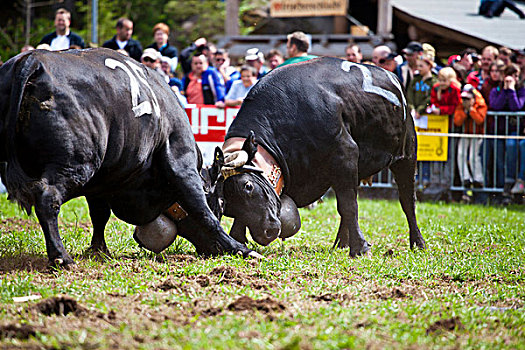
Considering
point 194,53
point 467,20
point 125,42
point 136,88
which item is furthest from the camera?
point 467,20

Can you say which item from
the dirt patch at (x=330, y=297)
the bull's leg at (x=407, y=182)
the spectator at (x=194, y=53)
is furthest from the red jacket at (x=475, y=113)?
the dirt patch at (x=330, y=297)

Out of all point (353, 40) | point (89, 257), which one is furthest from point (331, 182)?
point (353, 40)

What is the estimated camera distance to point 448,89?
1165 cm

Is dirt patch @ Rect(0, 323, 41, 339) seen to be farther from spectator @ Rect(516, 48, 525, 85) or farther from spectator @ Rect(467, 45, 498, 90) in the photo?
spectator @ Rect(516, 48, 525, 85)

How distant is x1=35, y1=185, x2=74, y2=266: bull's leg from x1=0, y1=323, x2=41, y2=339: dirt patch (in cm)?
125

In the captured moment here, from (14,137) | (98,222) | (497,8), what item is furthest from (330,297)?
(497,8)

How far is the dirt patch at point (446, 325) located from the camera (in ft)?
12.3

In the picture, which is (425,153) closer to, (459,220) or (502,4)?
(459,220)

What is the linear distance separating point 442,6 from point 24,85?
16466 millimetres

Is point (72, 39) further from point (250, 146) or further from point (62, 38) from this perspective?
point (250, 146)

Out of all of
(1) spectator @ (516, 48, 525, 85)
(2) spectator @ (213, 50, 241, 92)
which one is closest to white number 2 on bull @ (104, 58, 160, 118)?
(2) spectator @ (213, 50, 241, 92)

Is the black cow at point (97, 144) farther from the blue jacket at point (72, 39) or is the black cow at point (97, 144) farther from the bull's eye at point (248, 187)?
the blue jacket at point (72, 39)

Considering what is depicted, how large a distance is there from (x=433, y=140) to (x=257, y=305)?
28.4ft

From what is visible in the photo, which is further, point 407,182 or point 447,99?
point 447,99
